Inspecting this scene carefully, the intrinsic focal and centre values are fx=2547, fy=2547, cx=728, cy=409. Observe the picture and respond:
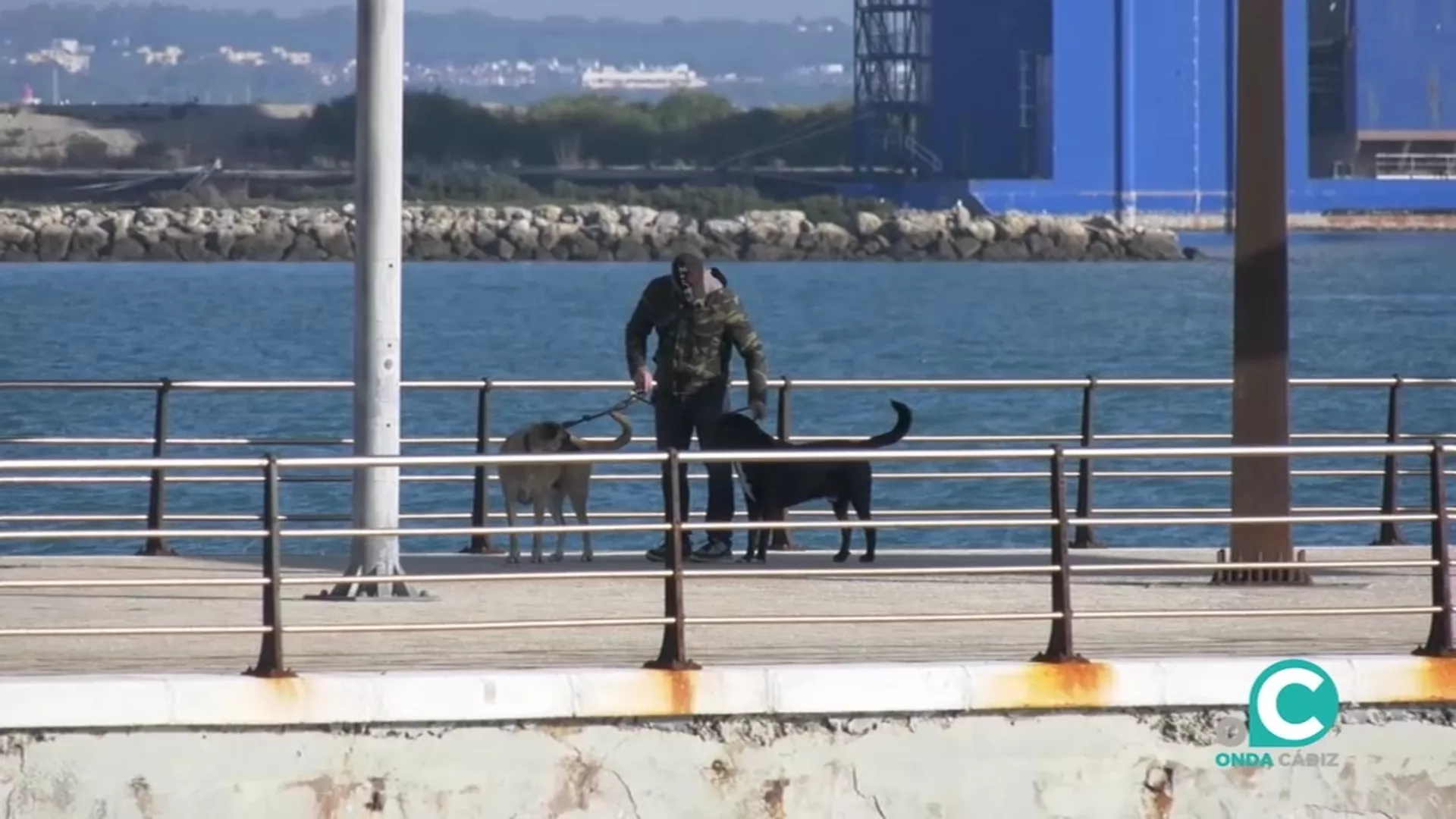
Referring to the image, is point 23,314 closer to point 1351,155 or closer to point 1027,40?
point 1027,40

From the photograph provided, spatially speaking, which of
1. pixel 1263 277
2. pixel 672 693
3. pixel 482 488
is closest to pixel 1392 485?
pixel 1263 277

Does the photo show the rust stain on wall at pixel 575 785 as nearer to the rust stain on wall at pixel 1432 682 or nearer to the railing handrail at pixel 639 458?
the railing handrail at pixel 639 458

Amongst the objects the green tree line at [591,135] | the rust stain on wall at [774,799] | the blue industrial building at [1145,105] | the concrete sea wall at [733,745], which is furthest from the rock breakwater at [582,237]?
the rust stain on wall at [774,799]

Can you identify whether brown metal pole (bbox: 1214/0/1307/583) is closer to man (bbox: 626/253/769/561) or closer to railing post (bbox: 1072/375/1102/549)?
railing post (bbox: 1072/375/1102/549)

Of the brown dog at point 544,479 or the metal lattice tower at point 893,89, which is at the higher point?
the metal lattice tower at point 893,89

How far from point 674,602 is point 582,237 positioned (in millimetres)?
97337

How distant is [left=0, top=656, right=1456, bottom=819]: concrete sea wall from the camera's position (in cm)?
830

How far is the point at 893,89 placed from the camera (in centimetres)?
11612

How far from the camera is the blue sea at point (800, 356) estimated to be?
27.6m

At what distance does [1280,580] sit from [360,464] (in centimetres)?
511

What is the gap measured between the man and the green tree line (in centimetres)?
12416

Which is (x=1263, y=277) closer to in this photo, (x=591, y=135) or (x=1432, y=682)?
(x=1432, y=682)

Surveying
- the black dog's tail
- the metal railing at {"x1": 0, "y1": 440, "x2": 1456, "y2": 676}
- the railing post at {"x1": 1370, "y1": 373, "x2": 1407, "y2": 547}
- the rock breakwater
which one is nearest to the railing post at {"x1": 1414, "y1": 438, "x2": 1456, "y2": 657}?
the metal railing at {"x1": 0, "y1": 440, "x2": 1456, "y2": 676}

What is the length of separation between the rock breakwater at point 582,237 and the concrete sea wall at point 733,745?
9469 cm
